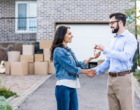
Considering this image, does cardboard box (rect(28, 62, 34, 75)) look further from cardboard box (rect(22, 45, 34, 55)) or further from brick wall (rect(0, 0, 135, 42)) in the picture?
brick wall (rect(0, 0, 135, 42))

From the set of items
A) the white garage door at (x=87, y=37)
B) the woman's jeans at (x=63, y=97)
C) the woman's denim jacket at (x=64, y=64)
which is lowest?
the woman's jeans at (x=63, y=97)

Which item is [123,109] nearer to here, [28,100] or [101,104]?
[101,104]

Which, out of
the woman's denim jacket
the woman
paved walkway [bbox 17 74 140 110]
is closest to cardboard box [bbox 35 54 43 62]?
paved walkway [bbox 17 74 140 110]

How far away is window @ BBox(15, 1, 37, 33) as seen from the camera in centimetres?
1475

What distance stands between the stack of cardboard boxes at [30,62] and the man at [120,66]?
28.7ft

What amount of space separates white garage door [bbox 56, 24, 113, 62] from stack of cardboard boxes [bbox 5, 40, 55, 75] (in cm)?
191

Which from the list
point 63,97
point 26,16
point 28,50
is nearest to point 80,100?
point 63,97

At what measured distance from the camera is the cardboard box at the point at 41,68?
11780 mm

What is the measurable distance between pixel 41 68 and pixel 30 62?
2.48 ft

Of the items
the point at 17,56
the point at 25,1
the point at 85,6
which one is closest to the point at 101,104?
the point at 17,56

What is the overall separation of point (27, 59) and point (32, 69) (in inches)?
24.0

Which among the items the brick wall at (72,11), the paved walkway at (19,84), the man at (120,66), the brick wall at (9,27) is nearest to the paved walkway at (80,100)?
the paved walkway at (19,84)

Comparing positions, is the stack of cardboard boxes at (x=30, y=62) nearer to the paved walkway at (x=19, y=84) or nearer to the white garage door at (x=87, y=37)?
the paved walkway at (x=19, y=84)

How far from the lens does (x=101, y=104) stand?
5688mm
